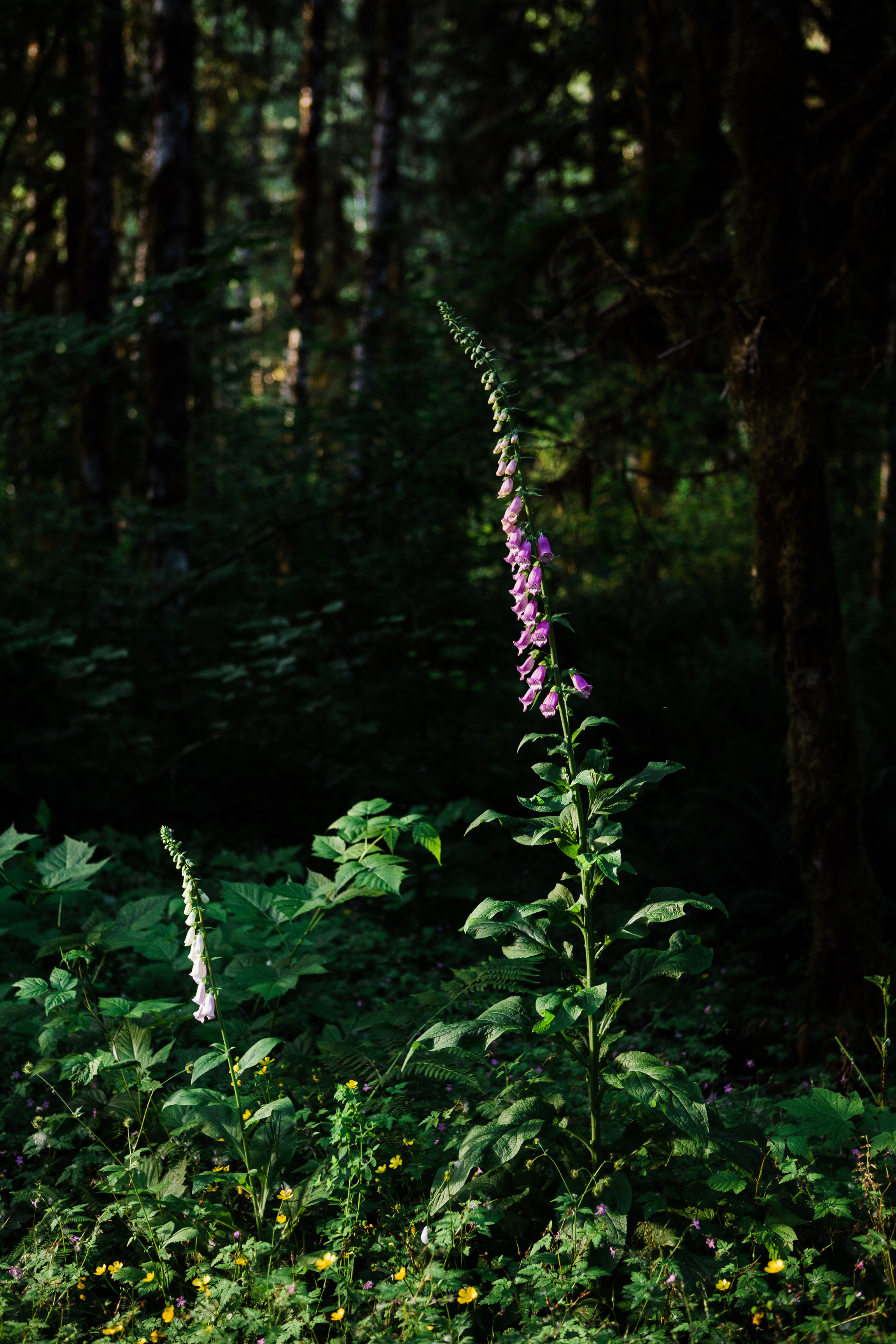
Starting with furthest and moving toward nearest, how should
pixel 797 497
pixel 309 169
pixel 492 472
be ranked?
pixel 309 169 < pixel 492 472 < pixel 797 497

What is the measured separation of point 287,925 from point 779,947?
261cm

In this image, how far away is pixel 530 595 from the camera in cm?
245

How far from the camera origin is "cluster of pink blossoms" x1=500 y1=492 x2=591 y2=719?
242 centimetres

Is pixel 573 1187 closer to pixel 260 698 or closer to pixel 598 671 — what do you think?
pixel 260 698

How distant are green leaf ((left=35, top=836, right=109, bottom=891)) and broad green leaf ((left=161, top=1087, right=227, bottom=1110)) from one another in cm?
85

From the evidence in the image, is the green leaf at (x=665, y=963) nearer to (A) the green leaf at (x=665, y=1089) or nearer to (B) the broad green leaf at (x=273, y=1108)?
(A) the green leaf at (x=665, y=1089)

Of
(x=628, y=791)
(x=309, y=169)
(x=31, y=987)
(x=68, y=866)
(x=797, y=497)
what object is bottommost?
(x=31, y=987)

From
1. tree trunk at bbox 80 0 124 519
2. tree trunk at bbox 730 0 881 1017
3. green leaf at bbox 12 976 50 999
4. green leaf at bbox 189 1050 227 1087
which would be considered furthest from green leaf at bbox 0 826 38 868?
tree trunk at bbox 80 0 124 519

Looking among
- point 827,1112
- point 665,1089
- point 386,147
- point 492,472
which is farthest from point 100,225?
point 827,1112

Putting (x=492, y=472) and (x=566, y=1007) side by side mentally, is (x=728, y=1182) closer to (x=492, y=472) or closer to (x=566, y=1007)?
(x=566, y=1007)

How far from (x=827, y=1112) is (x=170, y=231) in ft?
26.0

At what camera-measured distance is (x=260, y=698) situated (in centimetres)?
674

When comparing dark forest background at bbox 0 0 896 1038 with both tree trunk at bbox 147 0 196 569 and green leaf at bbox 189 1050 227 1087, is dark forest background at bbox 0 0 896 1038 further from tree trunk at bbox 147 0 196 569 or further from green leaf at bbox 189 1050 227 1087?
green leaf at bbox 189 1050 227 1087

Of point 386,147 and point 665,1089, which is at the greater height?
point 386,147
